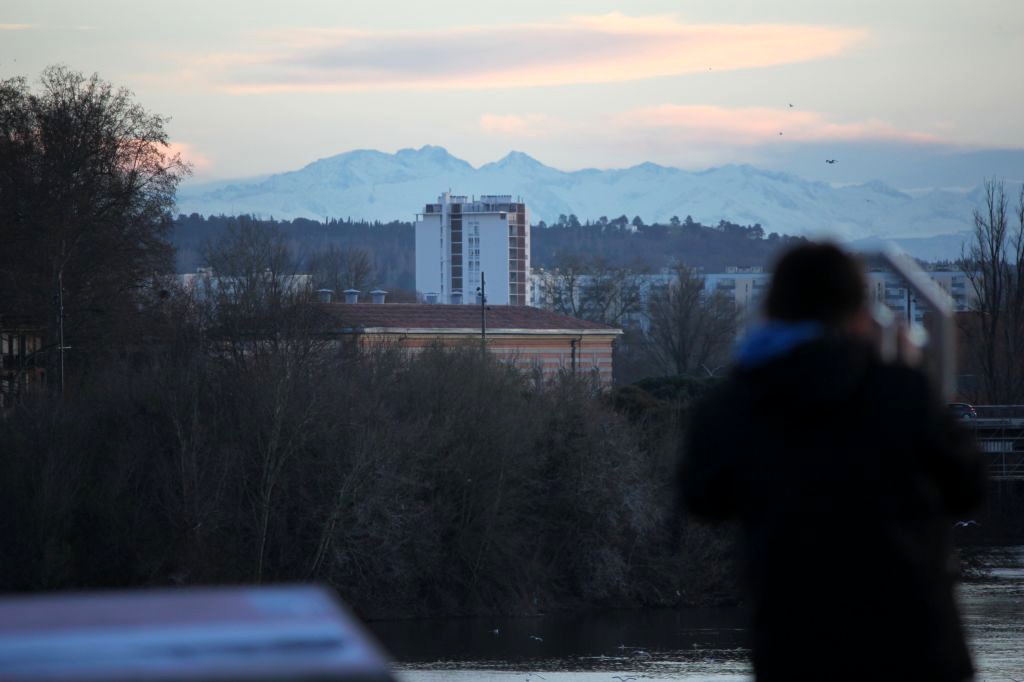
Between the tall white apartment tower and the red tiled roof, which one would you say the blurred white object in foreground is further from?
the tall white apartment tower

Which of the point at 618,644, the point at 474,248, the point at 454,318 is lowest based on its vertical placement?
the point at 618,644

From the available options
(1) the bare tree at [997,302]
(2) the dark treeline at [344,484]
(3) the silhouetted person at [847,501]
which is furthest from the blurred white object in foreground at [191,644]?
(1) the bare tree at [997,302]

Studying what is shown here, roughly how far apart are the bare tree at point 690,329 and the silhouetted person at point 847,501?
7347 centimetres

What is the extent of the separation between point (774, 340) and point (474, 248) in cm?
17120

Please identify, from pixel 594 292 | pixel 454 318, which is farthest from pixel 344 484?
pixel 594 292

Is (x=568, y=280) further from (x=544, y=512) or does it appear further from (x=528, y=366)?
(x=544, y=512)

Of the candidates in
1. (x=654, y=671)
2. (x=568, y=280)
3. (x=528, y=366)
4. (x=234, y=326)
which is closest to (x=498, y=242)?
(x=568, y=280)

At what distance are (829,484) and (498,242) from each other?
168m

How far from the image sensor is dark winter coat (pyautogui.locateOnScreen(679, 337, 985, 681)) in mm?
3209

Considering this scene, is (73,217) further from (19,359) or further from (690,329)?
(690,329)

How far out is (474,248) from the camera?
174 m

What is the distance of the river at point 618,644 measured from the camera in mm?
33500

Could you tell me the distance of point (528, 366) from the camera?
5972cm

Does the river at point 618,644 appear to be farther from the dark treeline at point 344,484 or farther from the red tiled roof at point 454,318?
the red tiled roof at point 454,318
